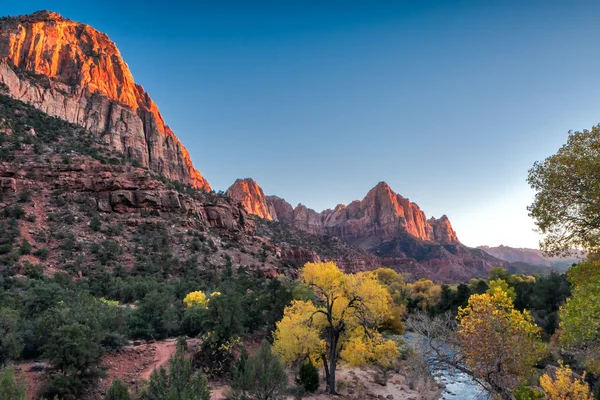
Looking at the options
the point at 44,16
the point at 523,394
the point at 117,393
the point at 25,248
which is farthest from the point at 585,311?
the point at 44,16

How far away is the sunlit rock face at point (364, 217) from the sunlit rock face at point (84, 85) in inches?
2161

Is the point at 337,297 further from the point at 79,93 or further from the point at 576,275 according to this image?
the point at 79,93

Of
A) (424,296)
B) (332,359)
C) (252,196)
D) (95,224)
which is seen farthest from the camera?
(252,196)

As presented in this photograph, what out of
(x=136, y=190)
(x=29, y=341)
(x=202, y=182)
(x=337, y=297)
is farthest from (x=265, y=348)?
(x=202, y=182)

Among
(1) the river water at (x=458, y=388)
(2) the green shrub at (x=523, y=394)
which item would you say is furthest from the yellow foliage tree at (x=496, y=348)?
(1) the river water at (x=458, y=388)

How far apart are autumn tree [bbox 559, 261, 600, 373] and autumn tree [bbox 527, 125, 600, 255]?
82cm

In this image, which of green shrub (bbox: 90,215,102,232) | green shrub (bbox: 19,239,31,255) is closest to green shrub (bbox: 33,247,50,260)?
green shrub (bbox: 19,239,31,255)

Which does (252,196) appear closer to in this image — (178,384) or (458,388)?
(458,388)

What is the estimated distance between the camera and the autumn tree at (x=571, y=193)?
8.41 m

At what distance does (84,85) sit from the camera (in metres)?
76.7

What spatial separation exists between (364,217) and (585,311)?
14974 centimetres

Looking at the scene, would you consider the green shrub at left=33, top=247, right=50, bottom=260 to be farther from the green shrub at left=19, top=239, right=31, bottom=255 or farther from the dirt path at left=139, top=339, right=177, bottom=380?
the dirt path at left=139, top=339, right=177, bottom=380

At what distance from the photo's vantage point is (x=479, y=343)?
32.3 feet

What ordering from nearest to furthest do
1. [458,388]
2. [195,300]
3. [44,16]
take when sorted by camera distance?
[458,388] < [195,300] < [44,16]
